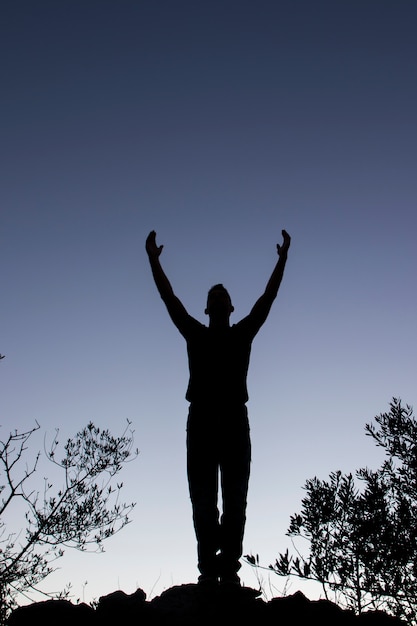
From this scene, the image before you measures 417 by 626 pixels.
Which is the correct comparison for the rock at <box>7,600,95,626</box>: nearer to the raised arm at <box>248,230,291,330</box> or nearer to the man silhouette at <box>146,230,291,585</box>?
the man silhouette at <box>146,230,291,585</box>

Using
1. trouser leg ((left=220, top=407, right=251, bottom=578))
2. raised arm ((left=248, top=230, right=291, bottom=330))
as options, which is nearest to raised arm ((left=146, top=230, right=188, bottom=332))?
raised arm ((left=248, top=230, right=291, bottom=330))

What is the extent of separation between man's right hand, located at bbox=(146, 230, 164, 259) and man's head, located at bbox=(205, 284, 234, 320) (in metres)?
0.76

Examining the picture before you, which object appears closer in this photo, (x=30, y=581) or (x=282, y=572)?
(x=282, y=572)

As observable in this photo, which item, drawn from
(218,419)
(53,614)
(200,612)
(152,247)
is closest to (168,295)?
(152,247)

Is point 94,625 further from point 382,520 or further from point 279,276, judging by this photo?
point 382,520

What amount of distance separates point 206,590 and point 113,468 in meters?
A: 15.4

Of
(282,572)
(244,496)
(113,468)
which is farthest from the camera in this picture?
(113,468)

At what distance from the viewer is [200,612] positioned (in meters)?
3.99

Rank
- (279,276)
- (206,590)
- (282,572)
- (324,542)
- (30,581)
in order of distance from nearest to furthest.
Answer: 1. (206,590)
2. (279,276)
3. (282,572)
4. (324,542)
5. (30,581)

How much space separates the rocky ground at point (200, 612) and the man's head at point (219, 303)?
2585 millimetres

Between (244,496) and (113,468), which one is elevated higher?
(113,468)

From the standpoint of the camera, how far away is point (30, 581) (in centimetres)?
1538

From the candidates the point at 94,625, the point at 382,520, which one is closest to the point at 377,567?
the point at 382,520

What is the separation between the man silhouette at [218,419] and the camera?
4492mm
